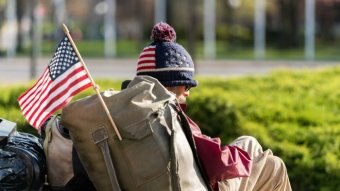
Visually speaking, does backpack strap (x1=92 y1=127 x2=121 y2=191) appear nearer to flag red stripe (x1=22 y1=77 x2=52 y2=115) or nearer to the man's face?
flag red stripe (x1=22 y1=77 x2=52 y2=115)

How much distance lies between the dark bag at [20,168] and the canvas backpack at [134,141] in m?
0.23

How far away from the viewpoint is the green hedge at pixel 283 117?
654 centimetres

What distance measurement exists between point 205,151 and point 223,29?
34476mm

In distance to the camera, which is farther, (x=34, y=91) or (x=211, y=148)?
(x=34, y=91)

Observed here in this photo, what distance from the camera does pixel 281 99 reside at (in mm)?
8812

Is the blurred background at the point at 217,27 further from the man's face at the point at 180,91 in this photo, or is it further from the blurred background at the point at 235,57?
the man's face at the point at 180,91

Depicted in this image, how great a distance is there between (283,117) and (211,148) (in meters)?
4.31

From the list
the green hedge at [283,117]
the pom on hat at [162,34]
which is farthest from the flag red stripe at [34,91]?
the green hedge at [283,117]

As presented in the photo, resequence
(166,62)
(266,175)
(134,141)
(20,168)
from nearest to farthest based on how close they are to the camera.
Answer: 1. (134,141)
2. (20,168)
3. (166,62)
4. (266,175)

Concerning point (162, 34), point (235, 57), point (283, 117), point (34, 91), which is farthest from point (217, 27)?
point (34, 91)

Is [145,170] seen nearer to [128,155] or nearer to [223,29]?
[128,155]

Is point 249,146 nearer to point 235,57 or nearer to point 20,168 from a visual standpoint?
point 20,168

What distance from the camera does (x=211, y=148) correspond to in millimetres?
3814

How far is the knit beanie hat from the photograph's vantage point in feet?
13.3
